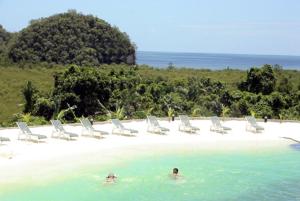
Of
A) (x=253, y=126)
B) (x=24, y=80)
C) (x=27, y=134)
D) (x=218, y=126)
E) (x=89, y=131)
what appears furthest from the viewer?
(x=24, y=80)

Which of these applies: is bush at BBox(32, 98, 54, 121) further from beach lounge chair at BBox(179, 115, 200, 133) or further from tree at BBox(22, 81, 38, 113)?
beach lounge chair at BBox(179, 115, 200, 133)

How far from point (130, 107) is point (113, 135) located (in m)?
8.07

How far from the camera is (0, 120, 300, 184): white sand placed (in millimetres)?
14844

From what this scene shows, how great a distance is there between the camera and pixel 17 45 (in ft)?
256

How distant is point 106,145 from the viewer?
17859mm

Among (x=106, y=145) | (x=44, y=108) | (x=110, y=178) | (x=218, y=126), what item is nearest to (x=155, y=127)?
(x=218, y=126)

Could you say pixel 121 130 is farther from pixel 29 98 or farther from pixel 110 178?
pixel 29 98

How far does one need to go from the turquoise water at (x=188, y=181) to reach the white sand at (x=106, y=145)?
755mm

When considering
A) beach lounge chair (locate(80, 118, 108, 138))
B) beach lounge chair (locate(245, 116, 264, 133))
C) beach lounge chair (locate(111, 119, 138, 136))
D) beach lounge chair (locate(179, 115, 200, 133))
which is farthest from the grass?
beach lounge chair (locate(245, 116, 264, 133))

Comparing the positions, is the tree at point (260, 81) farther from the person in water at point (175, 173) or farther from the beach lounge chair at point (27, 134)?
the person in water at point (175, 173)

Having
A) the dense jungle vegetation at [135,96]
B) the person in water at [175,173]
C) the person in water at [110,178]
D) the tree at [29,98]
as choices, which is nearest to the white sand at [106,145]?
the person in water at [110,178]

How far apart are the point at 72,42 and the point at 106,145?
6615 centimetres

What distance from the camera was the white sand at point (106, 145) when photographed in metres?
14.8

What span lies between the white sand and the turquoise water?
75cm
